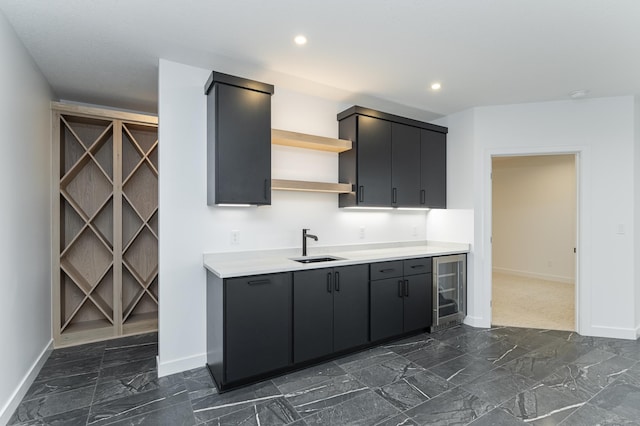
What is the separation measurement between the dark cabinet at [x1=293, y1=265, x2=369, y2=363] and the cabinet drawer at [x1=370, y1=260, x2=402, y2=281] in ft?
0.32

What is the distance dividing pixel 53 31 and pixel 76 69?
2.14 feet

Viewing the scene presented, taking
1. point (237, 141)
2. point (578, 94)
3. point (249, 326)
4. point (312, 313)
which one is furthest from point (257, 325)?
point (578, 94)

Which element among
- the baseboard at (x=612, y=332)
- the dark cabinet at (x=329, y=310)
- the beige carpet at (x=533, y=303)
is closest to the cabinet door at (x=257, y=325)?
the dark cabinet at (x=329, y=310)

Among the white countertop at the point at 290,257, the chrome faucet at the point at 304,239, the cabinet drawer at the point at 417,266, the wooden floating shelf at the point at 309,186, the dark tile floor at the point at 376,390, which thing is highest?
the wooden floating shelf at the point at 309,186

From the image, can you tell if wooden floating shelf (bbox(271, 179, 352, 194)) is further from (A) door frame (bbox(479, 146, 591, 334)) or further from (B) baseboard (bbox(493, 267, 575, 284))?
(B) baseboard (bbox(493, 267, 575, 284))

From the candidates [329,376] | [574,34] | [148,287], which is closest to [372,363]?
[329,376]

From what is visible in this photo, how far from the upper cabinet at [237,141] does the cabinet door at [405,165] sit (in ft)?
5.17

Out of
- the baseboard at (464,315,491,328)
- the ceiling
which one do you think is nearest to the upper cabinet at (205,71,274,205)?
the ceiling

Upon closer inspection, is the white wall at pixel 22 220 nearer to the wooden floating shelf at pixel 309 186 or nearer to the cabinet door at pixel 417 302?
the wooden floating shelf at pixel 309 186

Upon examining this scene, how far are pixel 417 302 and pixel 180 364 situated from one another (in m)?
2.36

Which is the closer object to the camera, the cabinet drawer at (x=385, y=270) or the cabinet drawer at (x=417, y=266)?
the cabinet drawer at (x=385, y=270)

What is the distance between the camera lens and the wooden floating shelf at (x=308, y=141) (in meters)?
3.00

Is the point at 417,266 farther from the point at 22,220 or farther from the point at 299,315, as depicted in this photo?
the point at 22,220

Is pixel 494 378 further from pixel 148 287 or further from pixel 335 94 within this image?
pixel 148 287
